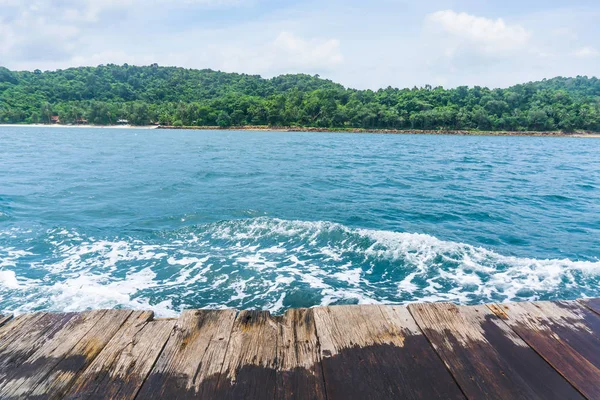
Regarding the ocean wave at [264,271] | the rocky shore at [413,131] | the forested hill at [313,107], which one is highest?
the forested hill at [313,107]

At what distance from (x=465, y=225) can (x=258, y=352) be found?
10.9 meters

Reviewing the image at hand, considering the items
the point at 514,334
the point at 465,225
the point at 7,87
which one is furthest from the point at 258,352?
the point at 7,87

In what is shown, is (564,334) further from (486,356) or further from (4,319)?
(4,319)

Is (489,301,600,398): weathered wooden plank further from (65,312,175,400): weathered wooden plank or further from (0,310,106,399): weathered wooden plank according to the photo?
(0,310,106,399): weathered wooden plank

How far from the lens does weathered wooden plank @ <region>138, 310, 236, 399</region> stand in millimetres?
2336

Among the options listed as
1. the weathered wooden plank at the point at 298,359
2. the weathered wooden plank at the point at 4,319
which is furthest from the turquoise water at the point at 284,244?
the weathered wooden plank at the point at 298,359

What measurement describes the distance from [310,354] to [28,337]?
2.44 meters

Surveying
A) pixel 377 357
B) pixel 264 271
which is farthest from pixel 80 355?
pixel 264 271

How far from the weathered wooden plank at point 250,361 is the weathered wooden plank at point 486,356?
53.8 inches

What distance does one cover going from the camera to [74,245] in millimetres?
9516

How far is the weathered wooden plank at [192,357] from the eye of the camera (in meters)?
2.34

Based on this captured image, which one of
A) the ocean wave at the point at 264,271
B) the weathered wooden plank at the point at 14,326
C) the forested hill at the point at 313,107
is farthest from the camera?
the forested hill at the point at 313,107

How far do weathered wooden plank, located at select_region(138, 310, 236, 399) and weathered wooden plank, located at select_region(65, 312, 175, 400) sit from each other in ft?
0.26

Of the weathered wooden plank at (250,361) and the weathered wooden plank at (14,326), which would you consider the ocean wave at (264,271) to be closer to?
the weathered wooden plank at (14,326)
